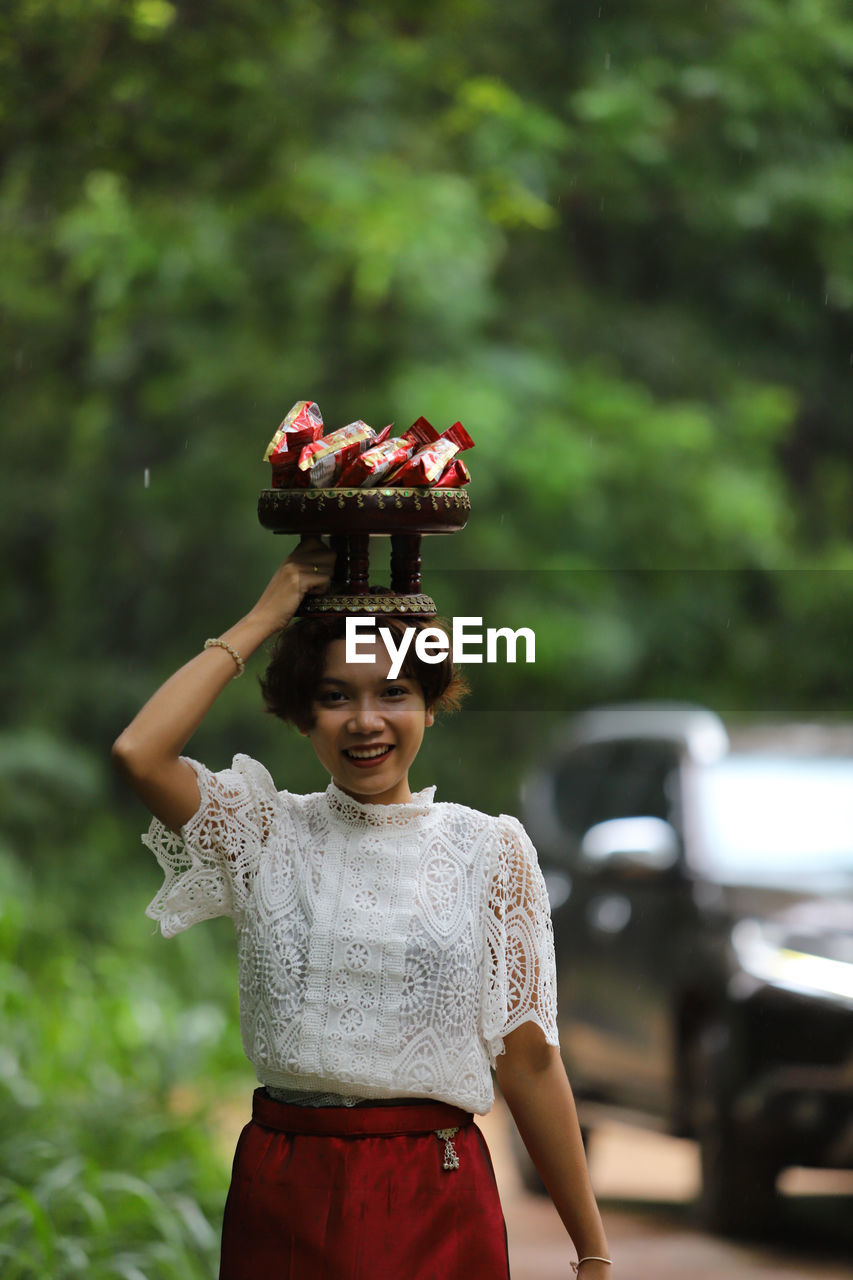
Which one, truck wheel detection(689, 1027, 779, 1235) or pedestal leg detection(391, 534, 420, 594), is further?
truck wheel detection(689, 1027, 779, 1235)

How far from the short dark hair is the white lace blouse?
126mm

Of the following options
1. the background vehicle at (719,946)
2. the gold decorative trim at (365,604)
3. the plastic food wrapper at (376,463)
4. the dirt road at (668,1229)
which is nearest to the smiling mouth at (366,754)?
the gold decorative trim at (365,604)

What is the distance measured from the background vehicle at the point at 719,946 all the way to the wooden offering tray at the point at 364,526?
4.10 meters

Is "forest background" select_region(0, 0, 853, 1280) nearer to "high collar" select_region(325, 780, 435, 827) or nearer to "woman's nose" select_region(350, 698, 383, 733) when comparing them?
"high collar" select_region(325, 780, 435, 827)

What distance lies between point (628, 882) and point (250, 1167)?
4.86 m

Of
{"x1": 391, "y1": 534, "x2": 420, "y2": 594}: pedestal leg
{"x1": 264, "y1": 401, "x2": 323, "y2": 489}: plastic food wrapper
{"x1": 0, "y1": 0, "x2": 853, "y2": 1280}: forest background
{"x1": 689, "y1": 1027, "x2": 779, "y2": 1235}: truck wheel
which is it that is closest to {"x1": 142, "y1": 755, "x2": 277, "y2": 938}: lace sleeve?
{"x1": 391, "y1": 534, "x2": 420, "y2": 594}: pedestal leg

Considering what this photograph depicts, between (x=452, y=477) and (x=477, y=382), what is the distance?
30.8 ft

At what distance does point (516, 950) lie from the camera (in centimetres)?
303

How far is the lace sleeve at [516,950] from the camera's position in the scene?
2988 millimetres

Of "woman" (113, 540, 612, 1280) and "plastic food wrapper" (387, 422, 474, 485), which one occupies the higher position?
"plastic food wrapper" (387, 422, 474, 485)

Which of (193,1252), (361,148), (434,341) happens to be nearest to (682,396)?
(434,341)

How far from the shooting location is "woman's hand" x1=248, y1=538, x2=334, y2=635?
3.00 metres

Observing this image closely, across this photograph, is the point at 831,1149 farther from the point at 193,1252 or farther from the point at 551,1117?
the point at 551,1117

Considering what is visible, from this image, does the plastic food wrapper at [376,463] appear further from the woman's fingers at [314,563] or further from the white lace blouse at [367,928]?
the white lace blouse at [367,928]
